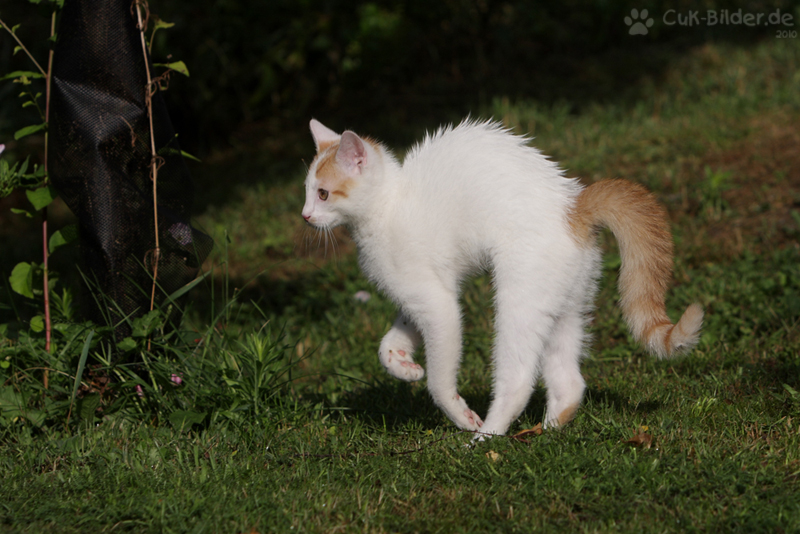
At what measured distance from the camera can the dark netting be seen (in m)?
3.29

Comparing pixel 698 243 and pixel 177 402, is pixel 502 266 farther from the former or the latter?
pixel 698 243

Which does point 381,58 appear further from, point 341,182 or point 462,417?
point 462,417

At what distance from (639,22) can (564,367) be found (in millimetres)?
8565

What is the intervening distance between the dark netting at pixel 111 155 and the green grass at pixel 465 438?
38cm

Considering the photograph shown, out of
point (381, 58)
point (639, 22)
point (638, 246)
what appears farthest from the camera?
point (639, 22)

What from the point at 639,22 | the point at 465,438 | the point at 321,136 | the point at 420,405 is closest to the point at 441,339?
the point at 465,438

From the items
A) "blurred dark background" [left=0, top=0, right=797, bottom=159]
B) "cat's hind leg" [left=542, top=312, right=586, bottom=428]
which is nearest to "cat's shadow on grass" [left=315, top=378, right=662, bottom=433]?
"cat's hind leg" [left=542, top=312, right=586, bottom=428]

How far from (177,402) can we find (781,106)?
6680mm

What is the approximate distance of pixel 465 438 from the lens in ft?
10.0

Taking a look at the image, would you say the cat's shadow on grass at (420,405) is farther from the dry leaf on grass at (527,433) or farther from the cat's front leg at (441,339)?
the cat's front leg at (441,339)

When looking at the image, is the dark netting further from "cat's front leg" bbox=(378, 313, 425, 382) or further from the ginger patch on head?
"cat's front leg" bbox=(378, 313, 425, 382)

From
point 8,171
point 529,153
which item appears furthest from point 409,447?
point 8,171

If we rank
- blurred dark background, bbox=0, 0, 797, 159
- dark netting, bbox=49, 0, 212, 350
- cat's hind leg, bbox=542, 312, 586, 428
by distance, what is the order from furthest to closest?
blurred dark background, bbox=0, 0, 797, 159 → dark netting, bbox=49, 0, 212, 350 → cat's hind leg, bbox=542, 312, 586, 428

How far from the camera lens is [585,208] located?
2.99 metres
